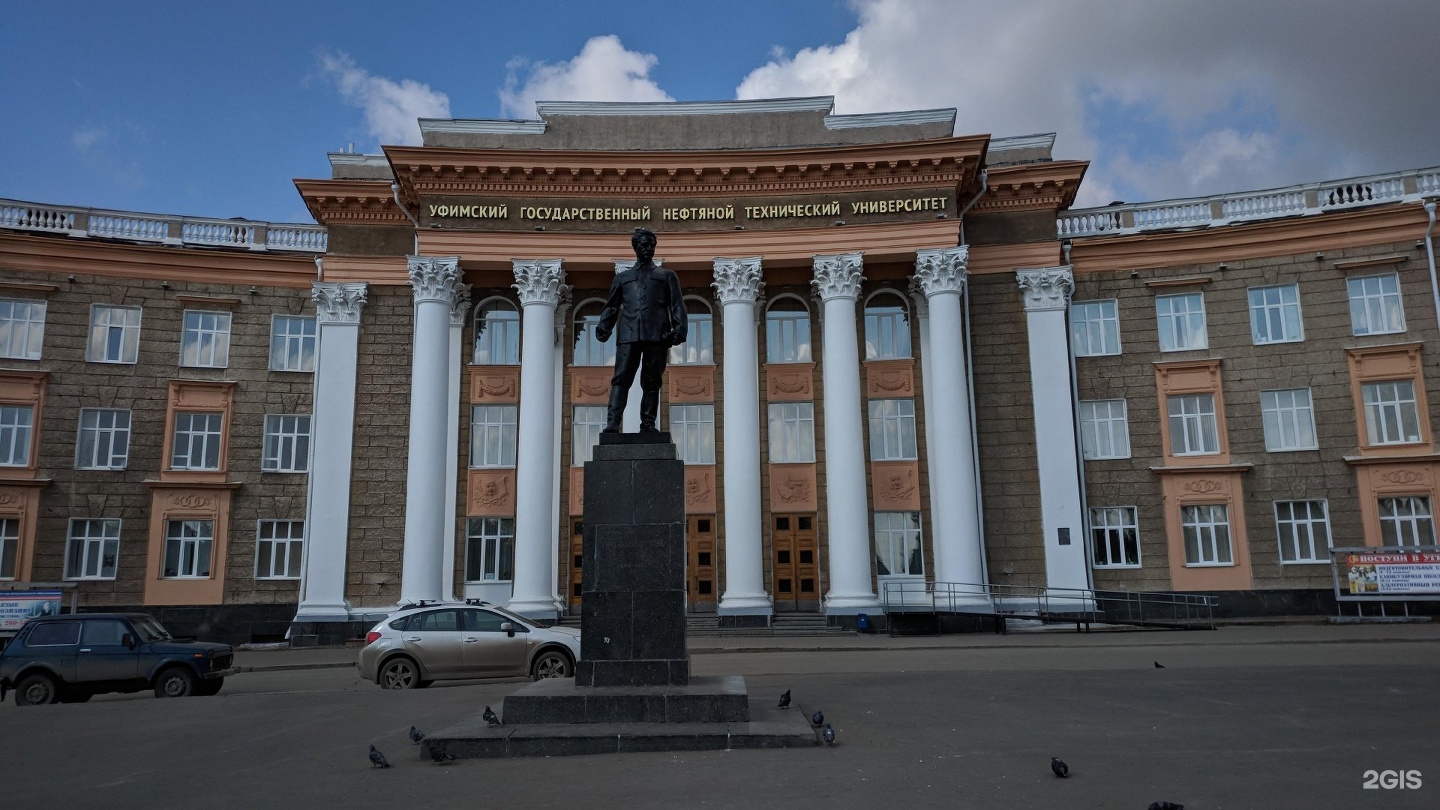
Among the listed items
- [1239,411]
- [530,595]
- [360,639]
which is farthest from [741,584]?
[1239,411]

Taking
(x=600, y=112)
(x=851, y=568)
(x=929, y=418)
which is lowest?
(x=851, y=568)

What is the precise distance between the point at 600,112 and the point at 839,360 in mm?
11155

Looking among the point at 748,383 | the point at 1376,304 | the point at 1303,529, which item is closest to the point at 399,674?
the point at 748,383

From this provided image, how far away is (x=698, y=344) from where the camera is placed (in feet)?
98.3

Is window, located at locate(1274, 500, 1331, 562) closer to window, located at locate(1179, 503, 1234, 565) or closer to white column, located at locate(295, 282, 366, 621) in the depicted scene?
window, located at locate(1179, 503, 1234, 565)

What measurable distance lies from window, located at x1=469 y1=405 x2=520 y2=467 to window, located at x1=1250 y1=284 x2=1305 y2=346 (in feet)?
72.5

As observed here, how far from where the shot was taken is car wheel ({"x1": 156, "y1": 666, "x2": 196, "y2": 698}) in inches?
599

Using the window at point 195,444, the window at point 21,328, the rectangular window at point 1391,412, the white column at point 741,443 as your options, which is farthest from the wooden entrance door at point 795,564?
the window at point 21,328

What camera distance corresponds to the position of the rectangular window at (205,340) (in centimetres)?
2906

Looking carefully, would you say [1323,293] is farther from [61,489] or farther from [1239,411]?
[61,489]

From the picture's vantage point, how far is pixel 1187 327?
2897 cm

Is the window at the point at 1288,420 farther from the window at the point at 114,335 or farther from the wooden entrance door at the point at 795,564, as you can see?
the window at the point at 114,335

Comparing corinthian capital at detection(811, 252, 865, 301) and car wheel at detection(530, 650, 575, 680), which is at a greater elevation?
corinthian capital at detection(811, 252, 865, 301)

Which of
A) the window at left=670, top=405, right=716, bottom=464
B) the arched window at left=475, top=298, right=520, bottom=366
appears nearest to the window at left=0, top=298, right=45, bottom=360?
the arched window at left=475, top=298, right=520, bottom=366
